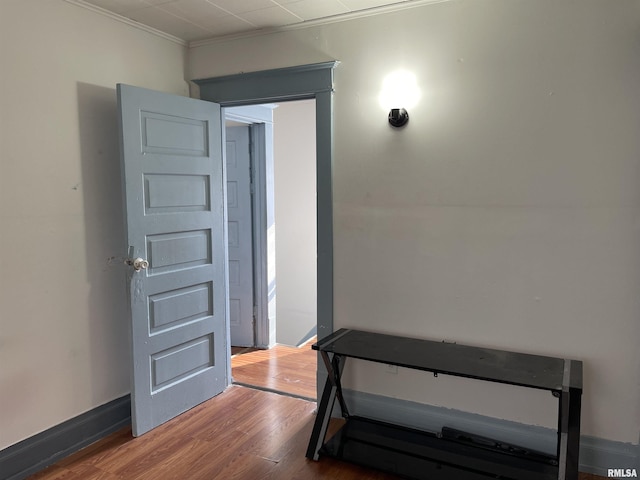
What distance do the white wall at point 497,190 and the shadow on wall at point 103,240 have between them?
1.08 m

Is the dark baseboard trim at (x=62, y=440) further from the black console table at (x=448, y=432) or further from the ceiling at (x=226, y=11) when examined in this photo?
the ceiling at (x=226, y=11)

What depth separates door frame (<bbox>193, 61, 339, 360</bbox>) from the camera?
2.72 metres

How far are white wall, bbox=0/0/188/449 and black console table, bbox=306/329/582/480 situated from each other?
1.25 metres

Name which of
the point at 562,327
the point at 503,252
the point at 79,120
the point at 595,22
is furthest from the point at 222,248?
the point at 595,22

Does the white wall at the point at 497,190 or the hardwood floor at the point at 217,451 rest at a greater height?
the white wall at the point at 497,190

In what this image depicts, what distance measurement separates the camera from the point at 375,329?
8.92 feet

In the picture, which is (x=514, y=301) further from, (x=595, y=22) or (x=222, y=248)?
(x=222, y=248)

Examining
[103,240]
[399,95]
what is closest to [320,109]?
[399,95]

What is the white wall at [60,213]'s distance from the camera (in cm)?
219

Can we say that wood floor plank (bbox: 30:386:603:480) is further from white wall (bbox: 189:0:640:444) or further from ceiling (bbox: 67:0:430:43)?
ceiling (bbox: 67:0:430:43)

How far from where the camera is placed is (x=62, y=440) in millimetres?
2434

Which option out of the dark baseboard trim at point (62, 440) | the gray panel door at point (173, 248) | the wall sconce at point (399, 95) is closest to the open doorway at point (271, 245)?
the gray panel door at point (173, 248)

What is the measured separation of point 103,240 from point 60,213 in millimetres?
295

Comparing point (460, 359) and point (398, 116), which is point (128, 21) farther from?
point (460, 359)
